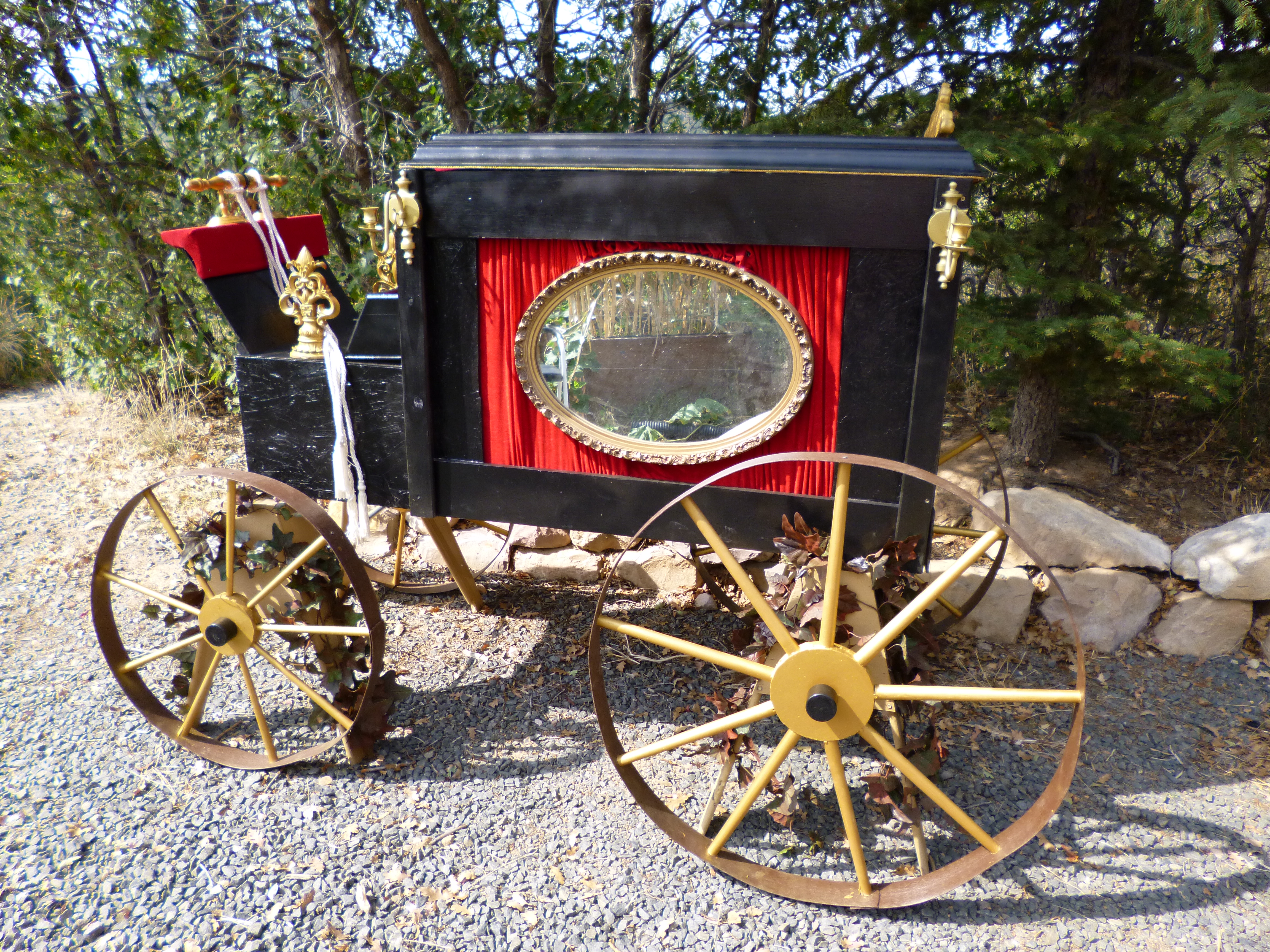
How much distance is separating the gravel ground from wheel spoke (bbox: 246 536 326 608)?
0.49 metres

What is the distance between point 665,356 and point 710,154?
448mm

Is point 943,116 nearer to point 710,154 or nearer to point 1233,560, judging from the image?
point 710,154

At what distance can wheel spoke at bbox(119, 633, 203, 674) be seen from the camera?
220 centimetres

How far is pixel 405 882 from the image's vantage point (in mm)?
1838

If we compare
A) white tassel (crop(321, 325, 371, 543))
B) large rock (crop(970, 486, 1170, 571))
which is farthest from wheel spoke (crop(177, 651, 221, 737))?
large rock (crop(970, 486, 1170, 571))

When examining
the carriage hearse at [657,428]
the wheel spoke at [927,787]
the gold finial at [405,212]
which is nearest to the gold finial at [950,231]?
the carriage hearse at [657,428]

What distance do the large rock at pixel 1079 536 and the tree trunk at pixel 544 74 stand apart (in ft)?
9.73

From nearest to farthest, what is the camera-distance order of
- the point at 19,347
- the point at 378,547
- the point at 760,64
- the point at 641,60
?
the point at 378,547
the point at 760,64
the point at 641,60
the point at 19,347

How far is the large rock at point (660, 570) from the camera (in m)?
3.29

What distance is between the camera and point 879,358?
1688mm

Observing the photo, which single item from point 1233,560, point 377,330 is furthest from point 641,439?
point 1233,560

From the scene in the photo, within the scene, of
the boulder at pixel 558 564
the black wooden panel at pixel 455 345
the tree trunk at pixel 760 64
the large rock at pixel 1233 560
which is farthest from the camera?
the tree trunk at pixel 760 64

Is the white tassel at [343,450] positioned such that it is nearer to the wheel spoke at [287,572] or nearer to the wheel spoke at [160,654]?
the wheel spoke at [287,572]

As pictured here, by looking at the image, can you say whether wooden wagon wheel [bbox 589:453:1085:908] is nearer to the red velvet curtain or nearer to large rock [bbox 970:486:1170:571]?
the red velvet curtain
